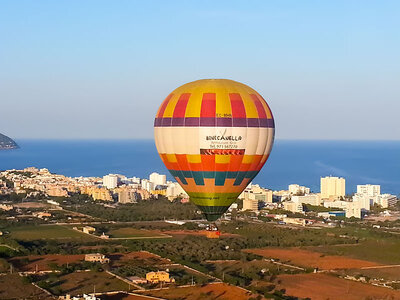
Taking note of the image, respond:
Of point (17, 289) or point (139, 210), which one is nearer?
point (17, 289)

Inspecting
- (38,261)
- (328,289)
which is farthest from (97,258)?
(328,289)

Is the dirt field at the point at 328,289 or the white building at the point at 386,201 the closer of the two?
the dirt field at the point at 328,289

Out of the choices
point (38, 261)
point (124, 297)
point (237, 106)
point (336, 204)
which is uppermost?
point (237, 106)

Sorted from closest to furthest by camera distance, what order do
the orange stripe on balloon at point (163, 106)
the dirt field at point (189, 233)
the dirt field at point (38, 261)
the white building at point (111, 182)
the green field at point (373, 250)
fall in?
the orange stripe on balloon at point (163, 106) < the dirt field at point (38, 261) < the green field at point (373, 250) < the dirt field at point (189, 233) < the white building at point (111, 182)

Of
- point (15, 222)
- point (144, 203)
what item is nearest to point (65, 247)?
point (15, 222)

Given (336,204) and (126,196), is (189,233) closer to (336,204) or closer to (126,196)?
(336,204)

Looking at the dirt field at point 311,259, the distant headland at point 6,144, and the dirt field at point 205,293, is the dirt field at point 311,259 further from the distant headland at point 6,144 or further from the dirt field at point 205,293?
the distant headland at point 6,144

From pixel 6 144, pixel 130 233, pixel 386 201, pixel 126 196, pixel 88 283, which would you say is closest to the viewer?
pixel 88 283

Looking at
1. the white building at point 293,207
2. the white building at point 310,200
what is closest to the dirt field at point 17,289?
the white building at point 293,207
